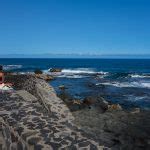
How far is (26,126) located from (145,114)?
14.4 m

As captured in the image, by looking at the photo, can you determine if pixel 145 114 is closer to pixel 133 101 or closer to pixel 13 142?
pixel 133 101

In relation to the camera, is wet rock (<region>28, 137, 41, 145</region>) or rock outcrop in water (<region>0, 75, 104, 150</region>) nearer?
rock outcrop in water (<region>0, 75, 104, 150</region>)

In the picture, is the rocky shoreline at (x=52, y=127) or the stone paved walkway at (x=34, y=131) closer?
the stone paved walkway at (x=34, y=131)

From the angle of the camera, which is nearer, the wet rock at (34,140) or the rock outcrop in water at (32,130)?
the rock outcrop in water at (32,130)

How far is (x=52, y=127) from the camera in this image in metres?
10.9

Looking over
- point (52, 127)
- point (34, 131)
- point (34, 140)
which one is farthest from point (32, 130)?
point (52, 127)

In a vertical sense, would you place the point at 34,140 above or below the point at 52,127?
below

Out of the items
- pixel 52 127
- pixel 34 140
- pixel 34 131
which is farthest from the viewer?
pixel 52 127

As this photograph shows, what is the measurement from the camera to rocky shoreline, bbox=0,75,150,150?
385 inches

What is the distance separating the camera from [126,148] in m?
15.1

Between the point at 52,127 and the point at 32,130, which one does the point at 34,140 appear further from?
the point at 52,127

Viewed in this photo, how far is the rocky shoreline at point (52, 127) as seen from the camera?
385 inches

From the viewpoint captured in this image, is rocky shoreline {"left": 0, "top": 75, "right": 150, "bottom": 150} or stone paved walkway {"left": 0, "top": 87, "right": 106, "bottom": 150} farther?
rocky shoreline {"left": 0, "top": 75, "right": 150, "bottom": 150}

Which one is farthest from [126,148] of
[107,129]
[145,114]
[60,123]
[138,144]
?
[145,114]
